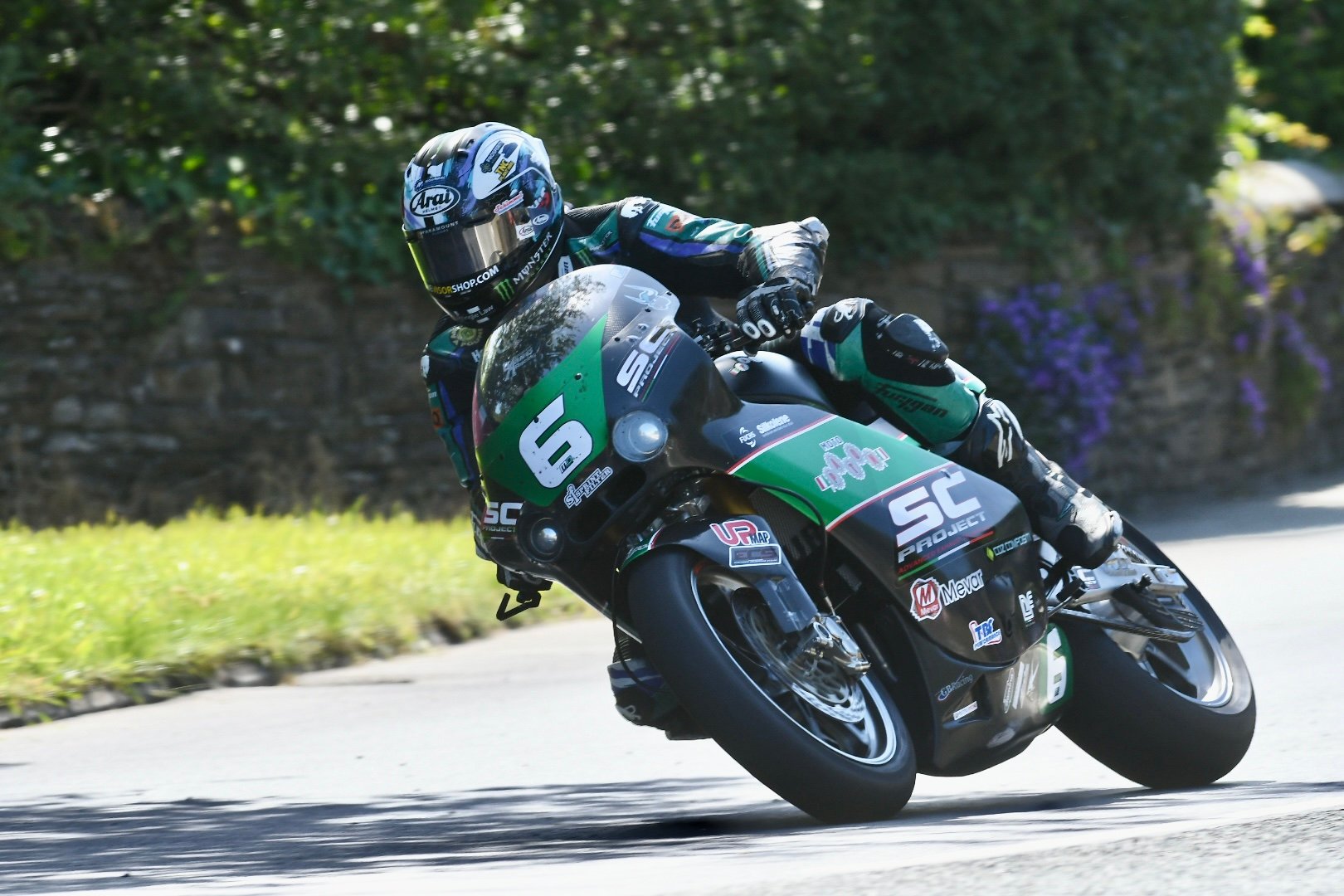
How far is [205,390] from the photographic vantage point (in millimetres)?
12117

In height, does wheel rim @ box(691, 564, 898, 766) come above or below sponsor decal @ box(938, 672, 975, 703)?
above

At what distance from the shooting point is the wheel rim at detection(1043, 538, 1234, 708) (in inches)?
209

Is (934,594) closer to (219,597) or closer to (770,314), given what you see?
(770,314)

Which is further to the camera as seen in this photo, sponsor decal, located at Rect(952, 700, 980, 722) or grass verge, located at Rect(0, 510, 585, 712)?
grass verge, located at Rect(0, 510, 585, 712)

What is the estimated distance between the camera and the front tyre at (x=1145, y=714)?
17.0 feet

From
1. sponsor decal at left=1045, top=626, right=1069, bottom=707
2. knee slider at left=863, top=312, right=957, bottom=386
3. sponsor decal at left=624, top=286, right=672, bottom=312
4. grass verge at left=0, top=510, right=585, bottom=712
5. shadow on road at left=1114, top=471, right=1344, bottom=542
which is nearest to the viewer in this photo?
sponsor decal at left=624, top=286, right=672, bottom=312

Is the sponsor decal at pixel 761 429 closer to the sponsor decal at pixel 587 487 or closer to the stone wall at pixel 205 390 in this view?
the sponsor decal at pixel 587 487

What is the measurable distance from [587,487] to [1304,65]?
1876 centimetres

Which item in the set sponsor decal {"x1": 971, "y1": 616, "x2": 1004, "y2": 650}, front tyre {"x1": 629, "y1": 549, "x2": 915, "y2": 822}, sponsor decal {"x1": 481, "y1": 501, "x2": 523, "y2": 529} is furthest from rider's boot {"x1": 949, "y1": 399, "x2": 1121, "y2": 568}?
sponsor decal {"x1": 481, "y1": 501, "x2": 523, "y2": 529}

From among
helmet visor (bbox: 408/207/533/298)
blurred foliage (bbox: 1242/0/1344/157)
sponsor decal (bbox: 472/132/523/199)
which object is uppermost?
sponsor decal (bbox: 472/132/523/199)

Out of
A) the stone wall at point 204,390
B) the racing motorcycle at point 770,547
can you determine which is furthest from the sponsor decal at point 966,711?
the stone wall at point 204,390

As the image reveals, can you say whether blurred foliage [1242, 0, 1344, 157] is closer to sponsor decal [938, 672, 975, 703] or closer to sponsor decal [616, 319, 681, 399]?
sponsor decal [938, 672, 975, 703]

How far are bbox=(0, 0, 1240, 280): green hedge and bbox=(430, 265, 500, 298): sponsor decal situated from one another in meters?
7.14

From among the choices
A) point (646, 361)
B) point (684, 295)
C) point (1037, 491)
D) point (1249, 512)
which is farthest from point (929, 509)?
point (1249, 512)
